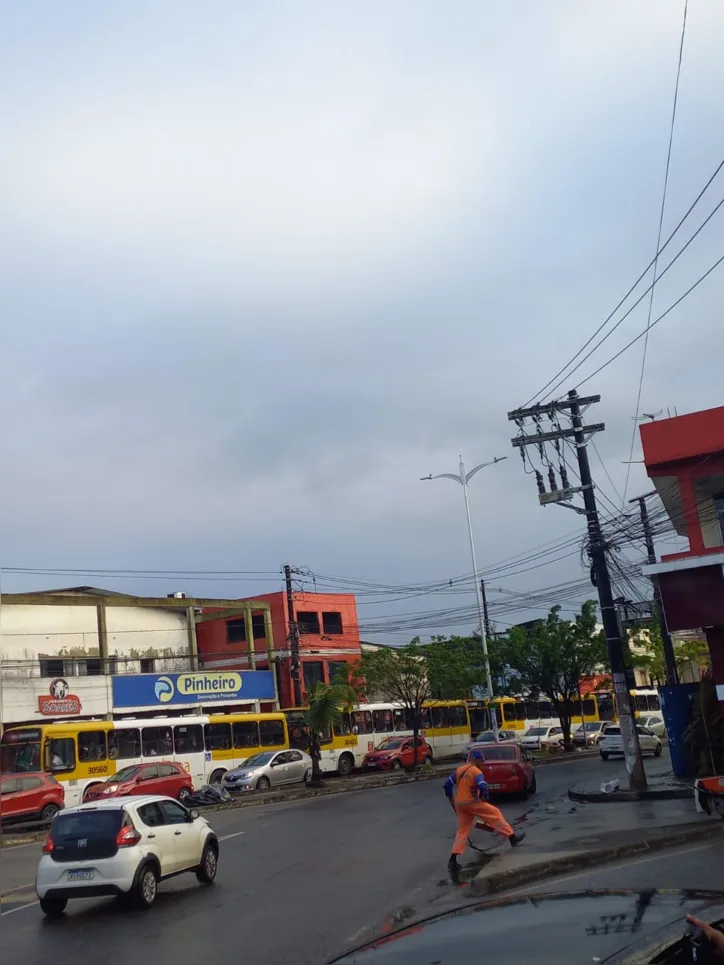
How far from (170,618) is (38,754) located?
23258 mm

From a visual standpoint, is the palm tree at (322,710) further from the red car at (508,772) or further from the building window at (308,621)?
the building window at (308,621)

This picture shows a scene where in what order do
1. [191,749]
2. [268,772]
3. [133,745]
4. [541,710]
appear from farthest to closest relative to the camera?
[541,710], [191,749], [268,772], [133,745]

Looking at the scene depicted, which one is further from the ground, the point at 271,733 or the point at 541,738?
the point at 271,733

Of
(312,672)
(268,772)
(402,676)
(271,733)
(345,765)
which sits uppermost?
(312,672)

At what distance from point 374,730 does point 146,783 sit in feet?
61.7

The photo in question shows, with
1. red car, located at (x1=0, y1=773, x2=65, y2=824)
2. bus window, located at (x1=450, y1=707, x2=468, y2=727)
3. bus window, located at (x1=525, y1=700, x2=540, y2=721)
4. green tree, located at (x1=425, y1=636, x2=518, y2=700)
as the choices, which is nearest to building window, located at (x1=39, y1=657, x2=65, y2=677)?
red car, located at (x1=0, y1=773, x2=65, y2=824)

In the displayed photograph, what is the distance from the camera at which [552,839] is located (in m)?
16.2

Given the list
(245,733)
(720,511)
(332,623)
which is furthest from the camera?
(332,623)

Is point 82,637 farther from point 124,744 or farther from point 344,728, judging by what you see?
point 124,744

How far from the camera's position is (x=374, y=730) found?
1865 inches

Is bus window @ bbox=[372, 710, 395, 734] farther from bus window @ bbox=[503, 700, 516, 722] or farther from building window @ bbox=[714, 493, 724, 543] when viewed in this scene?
building window @ bbox=[714, 493, 724, 543]

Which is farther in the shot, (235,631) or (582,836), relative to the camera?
(235,631)

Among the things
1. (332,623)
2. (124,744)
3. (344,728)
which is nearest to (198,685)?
(344,728)

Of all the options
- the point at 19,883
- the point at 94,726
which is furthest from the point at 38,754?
the point at 19,883
